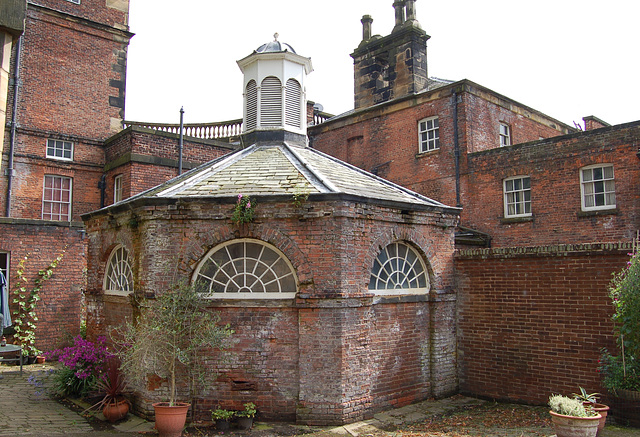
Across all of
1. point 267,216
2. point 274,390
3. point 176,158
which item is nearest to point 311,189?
point 267,216

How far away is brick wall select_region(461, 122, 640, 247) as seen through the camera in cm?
1620

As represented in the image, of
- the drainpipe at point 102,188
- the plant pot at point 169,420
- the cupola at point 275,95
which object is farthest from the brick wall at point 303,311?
the drainpipe at point 102,188

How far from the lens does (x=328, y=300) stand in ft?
29.6

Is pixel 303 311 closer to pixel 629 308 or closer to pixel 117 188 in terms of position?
pixel 629 308

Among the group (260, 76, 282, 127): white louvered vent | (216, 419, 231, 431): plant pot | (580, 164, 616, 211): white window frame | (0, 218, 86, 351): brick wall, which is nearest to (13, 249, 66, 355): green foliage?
(0, 218, 86, 351): brick wall

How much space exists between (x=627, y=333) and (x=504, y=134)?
46.9ft

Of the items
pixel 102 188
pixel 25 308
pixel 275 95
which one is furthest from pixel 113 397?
pixel 102 188

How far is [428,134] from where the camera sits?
21.1 meters

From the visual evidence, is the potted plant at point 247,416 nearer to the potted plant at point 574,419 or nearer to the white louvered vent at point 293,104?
the potted plant at point 574,419

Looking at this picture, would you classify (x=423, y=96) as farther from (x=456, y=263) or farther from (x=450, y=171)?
(x=456, y=263)

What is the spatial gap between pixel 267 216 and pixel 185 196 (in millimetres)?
1566

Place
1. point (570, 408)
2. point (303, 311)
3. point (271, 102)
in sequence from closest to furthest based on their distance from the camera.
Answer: point (570, 408) → point (303, 311) → point (271, 102)

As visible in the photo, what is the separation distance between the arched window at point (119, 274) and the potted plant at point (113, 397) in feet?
4.97

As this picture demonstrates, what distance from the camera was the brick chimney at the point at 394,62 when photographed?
22500mm
